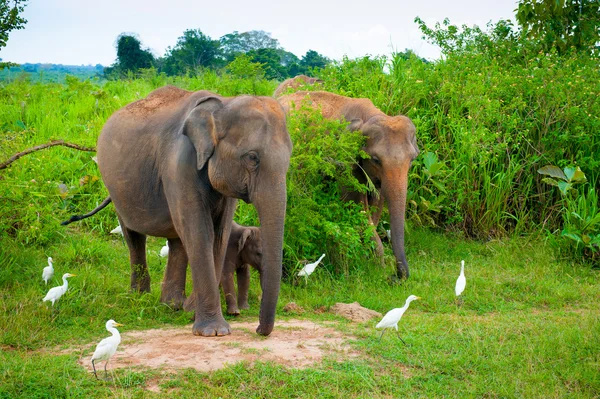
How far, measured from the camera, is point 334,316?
24.4ft

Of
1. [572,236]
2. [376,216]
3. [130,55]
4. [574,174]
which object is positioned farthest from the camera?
[130,55]

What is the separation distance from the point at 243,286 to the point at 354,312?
1.17 metres

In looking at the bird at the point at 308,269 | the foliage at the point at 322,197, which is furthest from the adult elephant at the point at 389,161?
the bird at the point at 308,269

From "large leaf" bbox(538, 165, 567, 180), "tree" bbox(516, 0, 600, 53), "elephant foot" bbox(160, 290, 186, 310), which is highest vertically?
"tree" bbox(516, 0, 600, 53)

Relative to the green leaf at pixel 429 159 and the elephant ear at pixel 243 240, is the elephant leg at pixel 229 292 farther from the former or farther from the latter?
the green leaf at pixel 429 159

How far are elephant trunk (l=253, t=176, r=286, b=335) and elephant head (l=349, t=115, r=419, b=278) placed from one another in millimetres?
2889

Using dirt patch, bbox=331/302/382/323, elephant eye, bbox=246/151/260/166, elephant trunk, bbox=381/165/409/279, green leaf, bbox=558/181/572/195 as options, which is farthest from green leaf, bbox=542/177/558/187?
elephant eye, bbox=246/151/260/166

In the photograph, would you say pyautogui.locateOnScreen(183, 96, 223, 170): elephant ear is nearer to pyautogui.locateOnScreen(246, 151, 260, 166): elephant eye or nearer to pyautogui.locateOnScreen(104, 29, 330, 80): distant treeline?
pyautogui.locateOnScreen(246, 151, 260, 166): elephant eye

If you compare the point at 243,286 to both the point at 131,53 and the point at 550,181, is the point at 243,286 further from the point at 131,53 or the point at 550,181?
the point at 131,53

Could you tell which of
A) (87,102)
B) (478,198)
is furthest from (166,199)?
(87,102)

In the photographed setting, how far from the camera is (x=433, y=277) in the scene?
916 cm

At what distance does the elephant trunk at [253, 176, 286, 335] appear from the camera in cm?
598

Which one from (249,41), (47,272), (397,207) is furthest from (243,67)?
(249,41)

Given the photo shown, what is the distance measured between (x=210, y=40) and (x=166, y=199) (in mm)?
23047
